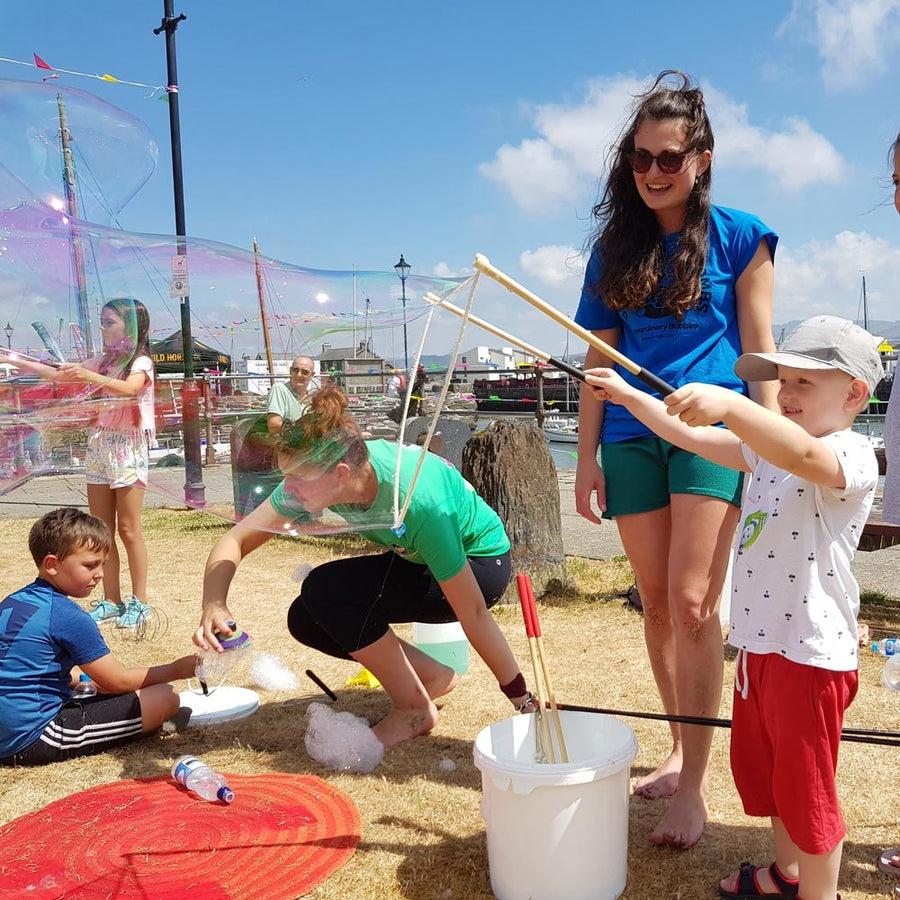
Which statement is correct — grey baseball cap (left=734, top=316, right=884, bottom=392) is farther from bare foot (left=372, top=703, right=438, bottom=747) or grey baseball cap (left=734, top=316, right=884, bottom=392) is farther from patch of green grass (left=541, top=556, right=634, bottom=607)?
patch of green grass (left=541, top=556, right=634, bottom=607)

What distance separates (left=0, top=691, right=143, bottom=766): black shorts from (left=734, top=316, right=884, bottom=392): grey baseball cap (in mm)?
2341

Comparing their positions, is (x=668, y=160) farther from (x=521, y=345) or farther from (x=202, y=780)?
(x=202, y=780)

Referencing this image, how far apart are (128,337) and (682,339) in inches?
75.9

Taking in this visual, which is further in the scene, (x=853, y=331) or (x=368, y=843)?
(x=368, y=843)

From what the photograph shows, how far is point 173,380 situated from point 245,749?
1.43 metres

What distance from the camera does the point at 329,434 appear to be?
2.61 meters

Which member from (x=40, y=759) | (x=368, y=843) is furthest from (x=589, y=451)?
(x=40, y=759)

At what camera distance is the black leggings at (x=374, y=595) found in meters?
2.90

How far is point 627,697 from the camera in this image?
11.0ft

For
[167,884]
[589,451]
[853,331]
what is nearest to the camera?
[853,331]

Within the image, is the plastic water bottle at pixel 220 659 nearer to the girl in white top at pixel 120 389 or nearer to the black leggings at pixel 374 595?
Result: the black leggings at pixel 374 595

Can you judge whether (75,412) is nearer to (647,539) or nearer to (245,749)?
(245,749)

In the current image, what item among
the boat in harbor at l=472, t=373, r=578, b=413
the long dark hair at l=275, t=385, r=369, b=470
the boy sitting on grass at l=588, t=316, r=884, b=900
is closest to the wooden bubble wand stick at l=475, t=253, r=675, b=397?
the boy sitting on grass at l=588, t=316, r=884, b=900

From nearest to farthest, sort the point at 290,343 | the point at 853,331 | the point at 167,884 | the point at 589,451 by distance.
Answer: the point at 853,331 < the point at 167,884 < the point at 589,451 < the point at 290,343
